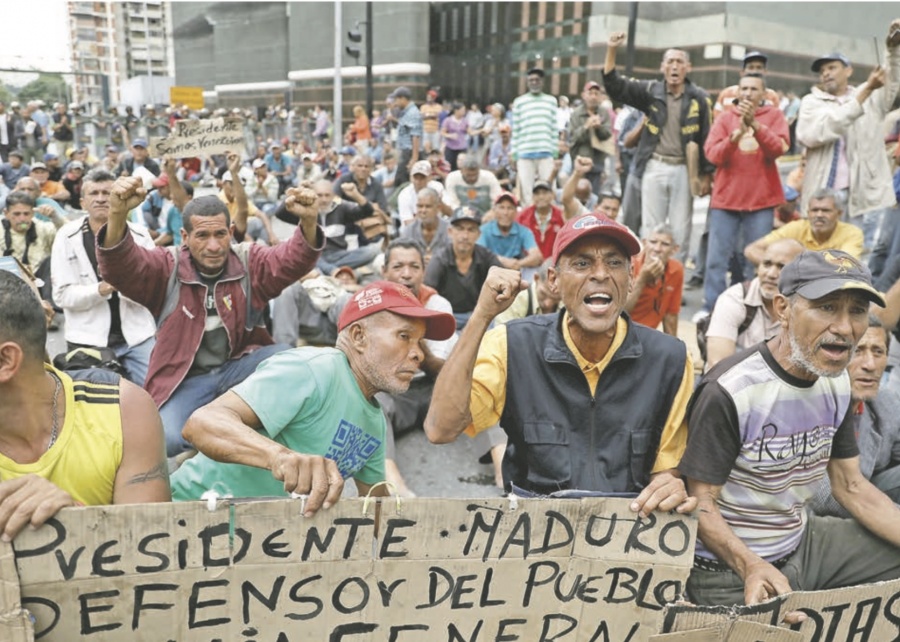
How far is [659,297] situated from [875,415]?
2.64 metres

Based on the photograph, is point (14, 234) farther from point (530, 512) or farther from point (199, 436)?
point (530, 512)

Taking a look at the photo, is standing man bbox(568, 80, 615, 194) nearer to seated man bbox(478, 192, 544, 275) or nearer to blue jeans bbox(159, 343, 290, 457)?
seated man bbox(478, 192, 544, 275)

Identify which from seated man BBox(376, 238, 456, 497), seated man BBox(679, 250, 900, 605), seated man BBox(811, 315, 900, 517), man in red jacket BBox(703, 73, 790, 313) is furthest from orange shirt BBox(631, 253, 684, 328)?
seated man BBox(679, 250, 900, 605)

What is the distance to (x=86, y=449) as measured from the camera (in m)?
2.15

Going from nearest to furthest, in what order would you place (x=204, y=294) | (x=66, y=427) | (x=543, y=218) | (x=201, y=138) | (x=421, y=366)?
1. (x=66, y=427)
2. (x=204, y=294)
3. (x=421, y=366)
4. (x=201, y=138)
5. (x=543, y=218)

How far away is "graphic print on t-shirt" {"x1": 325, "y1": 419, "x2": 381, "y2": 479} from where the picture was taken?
2.75 metres

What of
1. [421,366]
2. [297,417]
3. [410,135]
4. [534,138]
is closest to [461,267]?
[421,366]

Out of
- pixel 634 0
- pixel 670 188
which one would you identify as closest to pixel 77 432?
pixel 670 188

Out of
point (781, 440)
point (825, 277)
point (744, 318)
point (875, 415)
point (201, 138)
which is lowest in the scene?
point (875, 415)

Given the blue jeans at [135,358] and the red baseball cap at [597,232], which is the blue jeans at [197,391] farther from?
the red baseball cap at [597,232]

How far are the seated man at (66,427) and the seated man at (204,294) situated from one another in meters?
2.09

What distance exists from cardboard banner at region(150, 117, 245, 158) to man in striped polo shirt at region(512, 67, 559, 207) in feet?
16.8

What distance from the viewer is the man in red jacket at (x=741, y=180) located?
684 cm

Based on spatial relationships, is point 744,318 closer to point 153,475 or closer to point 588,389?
point 588,389
